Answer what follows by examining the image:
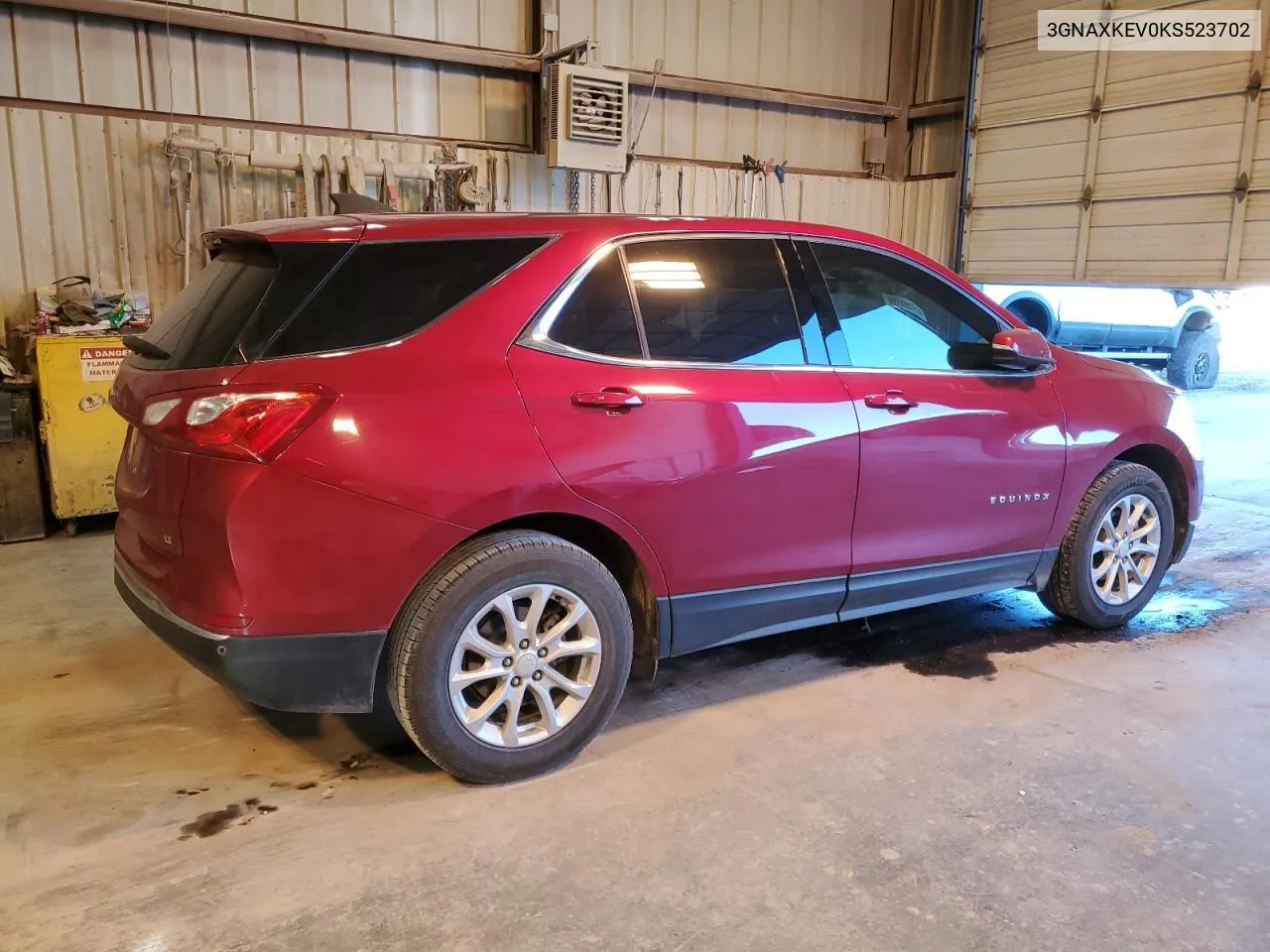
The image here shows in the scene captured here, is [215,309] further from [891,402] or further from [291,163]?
[291,163]

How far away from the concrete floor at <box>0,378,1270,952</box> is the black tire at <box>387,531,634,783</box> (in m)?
0.11

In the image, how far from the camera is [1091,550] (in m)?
3.89

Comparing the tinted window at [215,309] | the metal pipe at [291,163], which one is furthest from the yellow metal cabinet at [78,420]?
the tinted window at [215,309]

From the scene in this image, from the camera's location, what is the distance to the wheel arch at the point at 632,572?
2811 mm

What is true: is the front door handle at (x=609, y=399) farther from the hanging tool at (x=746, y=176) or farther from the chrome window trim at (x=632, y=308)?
the hanging tool at (x=746, y=176)

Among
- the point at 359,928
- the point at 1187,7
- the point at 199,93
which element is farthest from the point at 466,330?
the point at 1187,7

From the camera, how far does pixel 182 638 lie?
2.46 meters

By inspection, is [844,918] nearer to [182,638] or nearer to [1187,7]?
[182,638]

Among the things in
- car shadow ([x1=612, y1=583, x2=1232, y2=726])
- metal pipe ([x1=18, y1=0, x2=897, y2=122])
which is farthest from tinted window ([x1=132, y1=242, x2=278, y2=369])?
metal pipe ([x1=18, y1=0, x2=897, y2=122])

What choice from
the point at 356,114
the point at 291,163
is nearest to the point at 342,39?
the point at 356,114

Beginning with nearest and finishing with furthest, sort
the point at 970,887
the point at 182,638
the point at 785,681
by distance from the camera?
the point at 970,887
the point at 182,638
the point at 785,681

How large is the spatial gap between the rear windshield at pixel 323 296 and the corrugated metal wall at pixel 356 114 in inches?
149

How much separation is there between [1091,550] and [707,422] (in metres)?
1.97

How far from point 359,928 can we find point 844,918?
107cm
